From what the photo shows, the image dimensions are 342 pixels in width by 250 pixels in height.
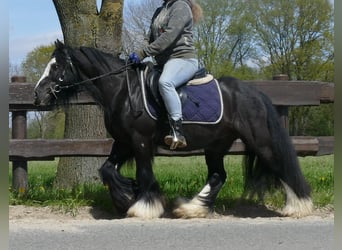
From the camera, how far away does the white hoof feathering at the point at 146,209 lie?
21.3ft

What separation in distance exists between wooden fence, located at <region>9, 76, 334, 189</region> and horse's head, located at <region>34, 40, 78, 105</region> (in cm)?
96

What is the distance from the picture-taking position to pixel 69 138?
8.43 m

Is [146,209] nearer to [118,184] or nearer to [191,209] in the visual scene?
[118,184]

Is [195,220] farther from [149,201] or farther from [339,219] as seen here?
[339,219]

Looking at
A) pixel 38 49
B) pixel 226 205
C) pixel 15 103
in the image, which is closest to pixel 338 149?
pixel 226 205

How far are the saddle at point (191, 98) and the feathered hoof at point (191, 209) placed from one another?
1.05m

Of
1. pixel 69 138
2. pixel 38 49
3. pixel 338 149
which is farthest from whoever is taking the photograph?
pixel 38 49

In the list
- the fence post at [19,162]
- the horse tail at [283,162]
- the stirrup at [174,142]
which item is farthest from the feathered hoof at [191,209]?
the fence post at [19,162]

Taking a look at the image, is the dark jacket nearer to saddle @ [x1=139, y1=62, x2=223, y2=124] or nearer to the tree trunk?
saddle @ [x1=139, y1=62, x2=223, y2=124]

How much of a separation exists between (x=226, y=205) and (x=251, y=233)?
185 cm

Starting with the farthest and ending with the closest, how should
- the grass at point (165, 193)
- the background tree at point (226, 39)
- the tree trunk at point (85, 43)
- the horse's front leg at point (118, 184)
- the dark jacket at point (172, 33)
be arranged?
the background tree at point (226, 39)
the tree trunk at point (85, 43)
the grass at point (165, 193)
the horse's front leg at point (118, 184)
the dark jacket at point (172, 33)

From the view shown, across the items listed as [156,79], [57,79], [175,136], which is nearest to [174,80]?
[156,79]

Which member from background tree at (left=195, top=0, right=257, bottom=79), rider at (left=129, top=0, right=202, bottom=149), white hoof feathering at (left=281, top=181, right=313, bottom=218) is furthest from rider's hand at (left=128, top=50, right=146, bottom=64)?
background tree at (left=195, top=0, right=257, bottom=79)

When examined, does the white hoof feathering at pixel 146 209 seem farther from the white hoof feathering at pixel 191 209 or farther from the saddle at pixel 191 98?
the saddle at pixel 191 98
